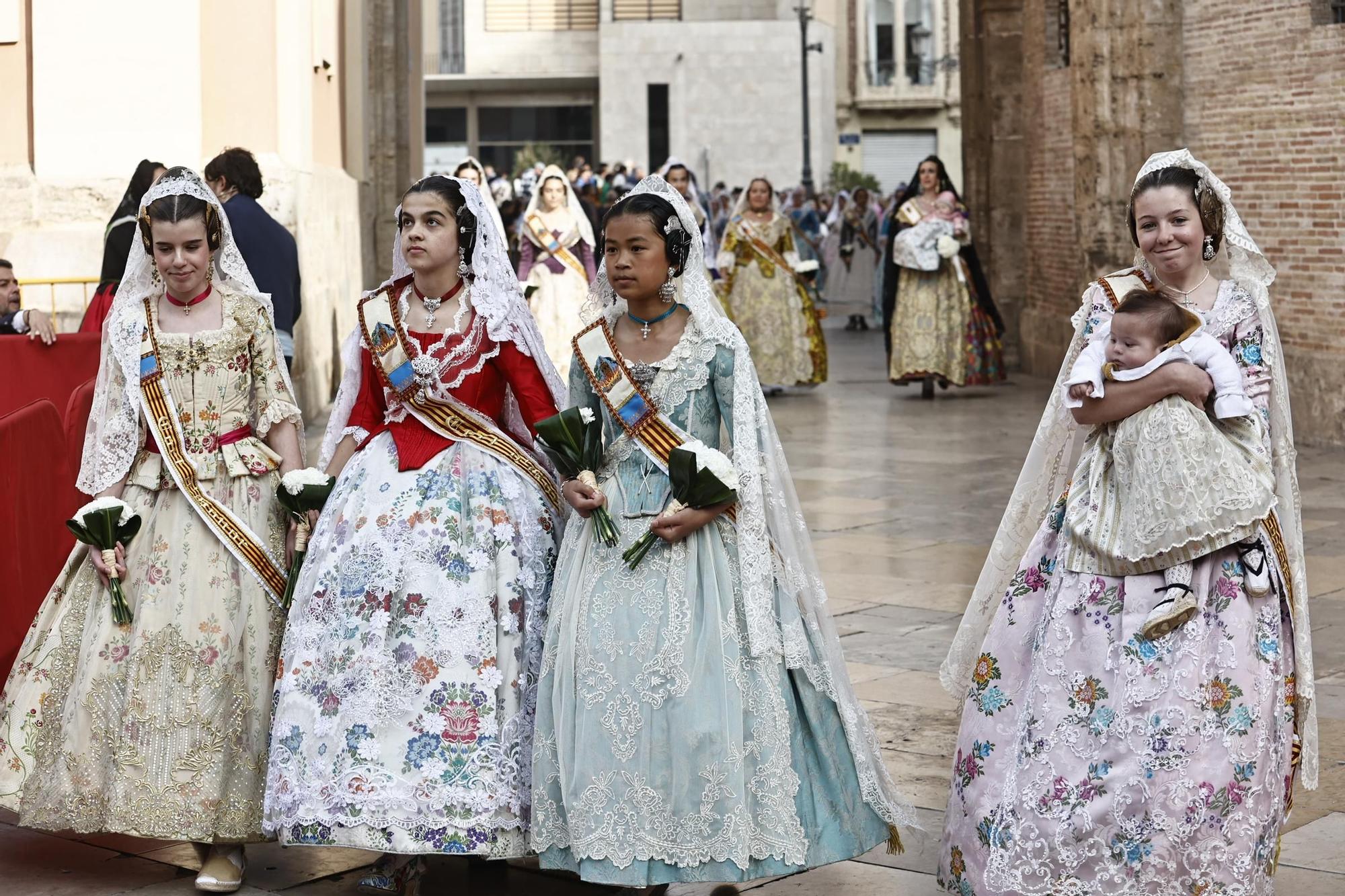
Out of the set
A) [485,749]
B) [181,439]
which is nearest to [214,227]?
[181,439]

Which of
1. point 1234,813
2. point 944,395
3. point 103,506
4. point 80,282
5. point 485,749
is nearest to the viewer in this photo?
point 1234,813

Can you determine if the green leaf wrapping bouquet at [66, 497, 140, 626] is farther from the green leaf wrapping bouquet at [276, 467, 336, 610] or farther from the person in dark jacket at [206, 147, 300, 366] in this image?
the person in dark jacket at [206, 147, 300, 366]

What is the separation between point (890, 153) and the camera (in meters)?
54.0

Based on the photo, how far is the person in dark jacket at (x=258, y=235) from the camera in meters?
7.34

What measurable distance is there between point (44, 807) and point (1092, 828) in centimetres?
245

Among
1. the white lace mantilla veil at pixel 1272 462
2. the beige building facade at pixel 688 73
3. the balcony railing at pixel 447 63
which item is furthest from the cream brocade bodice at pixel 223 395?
the balcony railing at pixel 447 63

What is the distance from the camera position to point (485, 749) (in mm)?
4305

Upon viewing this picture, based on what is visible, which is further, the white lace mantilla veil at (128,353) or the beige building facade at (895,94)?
the beige building facade at (895,94)

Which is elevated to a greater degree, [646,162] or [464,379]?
[646,162]

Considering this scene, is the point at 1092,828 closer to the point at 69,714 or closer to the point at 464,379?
the point at 464,379

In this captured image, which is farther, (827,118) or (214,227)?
(827,118)

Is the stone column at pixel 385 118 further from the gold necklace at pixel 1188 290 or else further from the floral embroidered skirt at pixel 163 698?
the gold necklace at pixel 1188 290

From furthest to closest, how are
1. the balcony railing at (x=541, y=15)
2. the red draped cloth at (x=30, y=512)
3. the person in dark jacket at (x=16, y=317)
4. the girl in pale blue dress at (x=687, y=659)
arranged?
the balcony railing at (x=541, y=15) < the person in dark jacket at (x=16, y=317) < the red draped cloth at (x=30, y=512) < the girl in pale blue dress at (x=687, y=659)

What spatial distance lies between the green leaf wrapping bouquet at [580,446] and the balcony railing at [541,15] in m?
44.9
